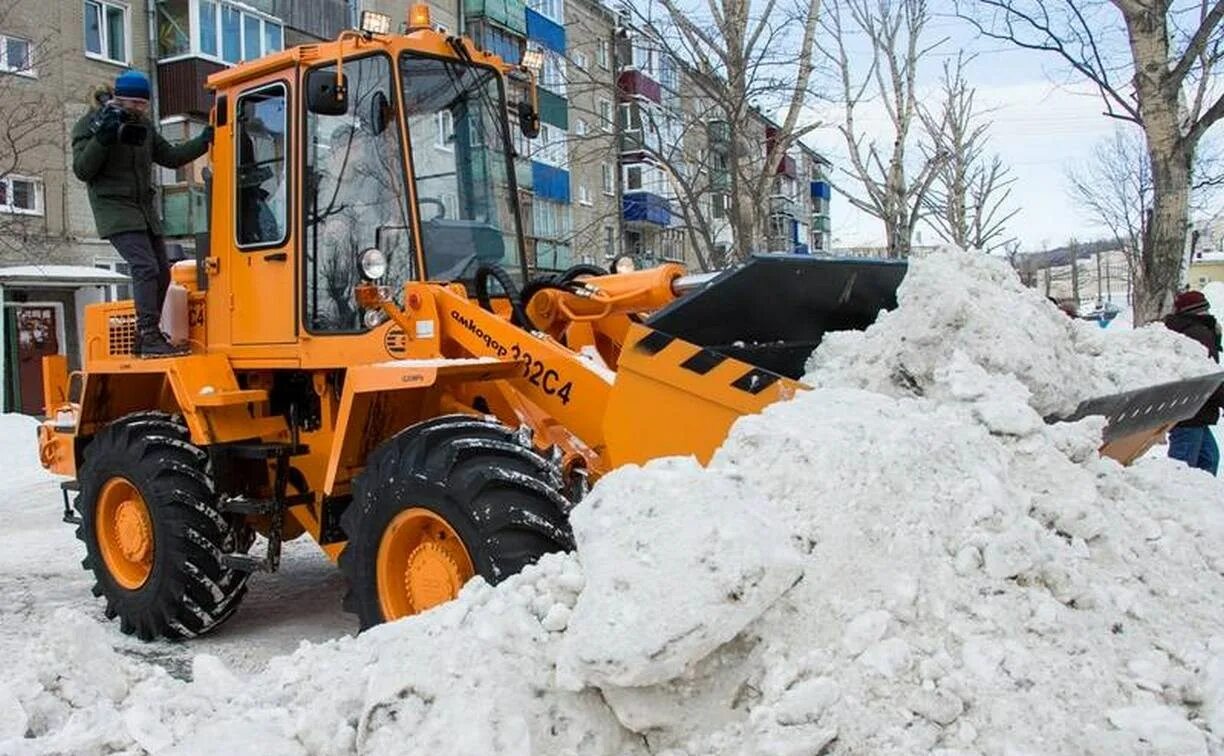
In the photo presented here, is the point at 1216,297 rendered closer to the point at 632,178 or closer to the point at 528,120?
the point at 632,178

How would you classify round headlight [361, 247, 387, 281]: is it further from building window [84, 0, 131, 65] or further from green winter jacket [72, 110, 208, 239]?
building window [84, 0, 131, 65]

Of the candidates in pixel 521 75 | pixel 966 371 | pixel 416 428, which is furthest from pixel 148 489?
pixel 966 371

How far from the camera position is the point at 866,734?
2.53 meters

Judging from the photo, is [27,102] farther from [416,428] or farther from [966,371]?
[966,371]

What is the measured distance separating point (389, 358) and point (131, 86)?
225cm

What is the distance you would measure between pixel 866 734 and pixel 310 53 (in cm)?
426

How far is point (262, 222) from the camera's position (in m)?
5.66

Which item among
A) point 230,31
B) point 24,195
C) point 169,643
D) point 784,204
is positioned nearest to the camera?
point 169,643

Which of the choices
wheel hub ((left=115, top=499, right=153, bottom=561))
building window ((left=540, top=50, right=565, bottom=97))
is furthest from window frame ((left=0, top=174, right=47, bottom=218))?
wheel hub ((left=115, top=499, right=153, bottom=561))

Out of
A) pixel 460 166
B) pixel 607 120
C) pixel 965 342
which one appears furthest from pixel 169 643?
pixel 607 120

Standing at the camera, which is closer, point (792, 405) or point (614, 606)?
point (614, 606)

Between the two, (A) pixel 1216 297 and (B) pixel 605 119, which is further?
(A) pixel 1216 297

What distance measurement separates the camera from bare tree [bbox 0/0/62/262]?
63.1ft

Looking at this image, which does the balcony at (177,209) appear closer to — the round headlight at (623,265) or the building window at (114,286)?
the building window at (114,286)
